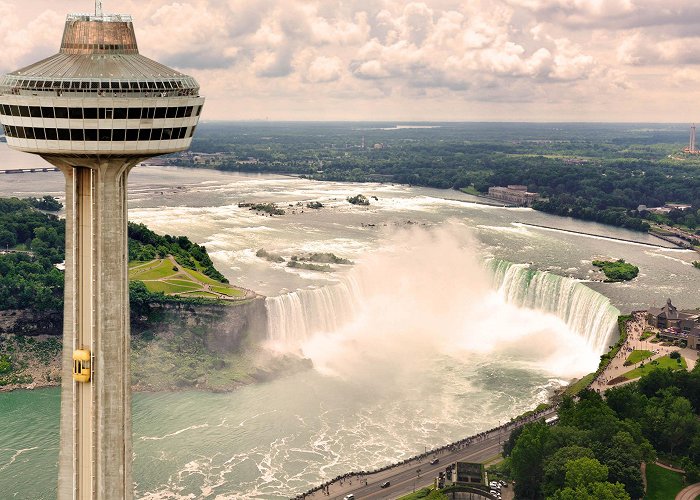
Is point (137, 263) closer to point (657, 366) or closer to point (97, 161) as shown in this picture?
point (657, 366)

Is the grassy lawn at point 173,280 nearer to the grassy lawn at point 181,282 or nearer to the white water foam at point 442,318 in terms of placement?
the grassy lawn at point 181,282

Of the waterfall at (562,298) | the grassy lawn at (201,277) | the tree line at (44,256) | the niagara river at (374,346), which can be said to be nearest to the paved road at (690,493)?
the niagara river at (374,346)

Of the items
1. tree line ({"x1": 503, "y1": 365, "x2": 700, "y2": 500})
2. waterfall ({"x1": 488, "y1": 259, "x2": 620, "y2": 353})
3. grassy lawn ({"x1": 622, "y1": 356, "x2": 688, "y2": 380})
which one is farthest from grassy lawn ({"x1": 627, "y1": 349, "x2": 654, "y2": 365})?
tree line ({"x1": 503, "y1": 365, "x2": 700, "y2": 500})

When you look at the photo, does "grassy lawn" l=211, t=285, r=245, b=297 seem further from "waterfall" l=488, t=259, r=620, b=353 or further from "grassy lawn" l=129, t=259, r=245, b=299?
"waterfall" l=488, t=259, r=620, b=353

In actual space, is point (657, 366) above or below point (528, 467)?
above

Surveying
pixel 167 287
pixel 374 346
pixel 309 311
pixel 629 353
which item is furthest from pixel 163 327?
pixel 629 353
